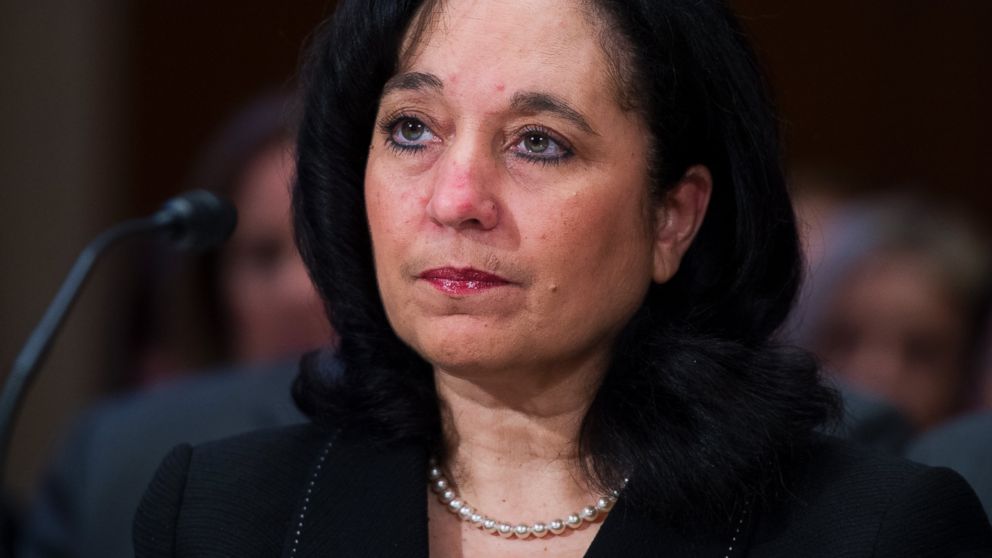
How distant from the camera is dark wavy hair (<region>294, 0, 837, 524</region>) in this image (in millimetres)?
2395

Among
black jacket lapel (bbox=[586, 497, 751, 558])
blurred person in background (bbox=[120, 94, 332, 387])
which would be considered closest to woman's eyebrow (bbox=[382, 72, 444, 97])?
black jacket lapel (bbox=[586, 497, 751, 558])

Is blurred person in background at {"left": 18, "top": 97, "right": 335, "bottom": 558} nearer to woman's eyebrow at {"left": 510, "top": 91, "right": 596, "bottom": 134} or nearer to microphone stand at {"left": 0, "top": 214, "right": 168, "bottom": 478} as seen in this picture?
microphone stand at {"left": 0, "top": 214, "right": 168, "bottom": 478}

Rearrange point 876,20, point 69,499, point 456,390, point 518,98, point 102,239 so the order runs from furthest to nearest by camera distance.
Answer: point 876,20 < point 69,499 < point 102,239 < point 456,390 < point 518,98

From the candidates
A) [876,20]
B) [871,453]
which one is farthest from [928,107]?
[871,453]

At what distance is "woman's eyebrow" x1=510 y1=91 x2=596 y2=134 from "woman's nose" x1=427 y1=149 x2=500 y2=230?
0.09 m

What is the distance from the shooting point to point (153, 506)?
258 cm

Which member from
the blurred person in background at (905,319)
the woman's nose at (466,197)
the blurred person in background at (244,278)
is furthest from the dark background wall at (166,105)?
the woman's nose at (466,197)

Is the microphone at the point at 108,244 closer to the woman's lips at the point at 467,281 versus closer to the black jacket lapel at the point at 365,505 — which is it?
the black jacket lapel at the point at 365,505

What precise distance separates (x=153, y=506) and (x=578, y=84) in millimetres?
936

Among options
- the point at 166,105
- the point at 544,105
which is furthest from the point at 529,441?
the point at 166,105

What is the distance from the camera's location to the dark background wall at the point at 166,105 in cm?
622

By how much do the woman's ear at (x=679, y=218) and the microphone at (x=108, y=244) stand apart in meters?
0.72

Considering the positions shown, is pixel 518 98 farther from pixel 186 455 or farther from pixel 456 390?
pixel 186 455

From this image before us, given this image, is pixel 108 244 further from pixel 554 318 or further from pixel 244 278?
pixel 244 278
